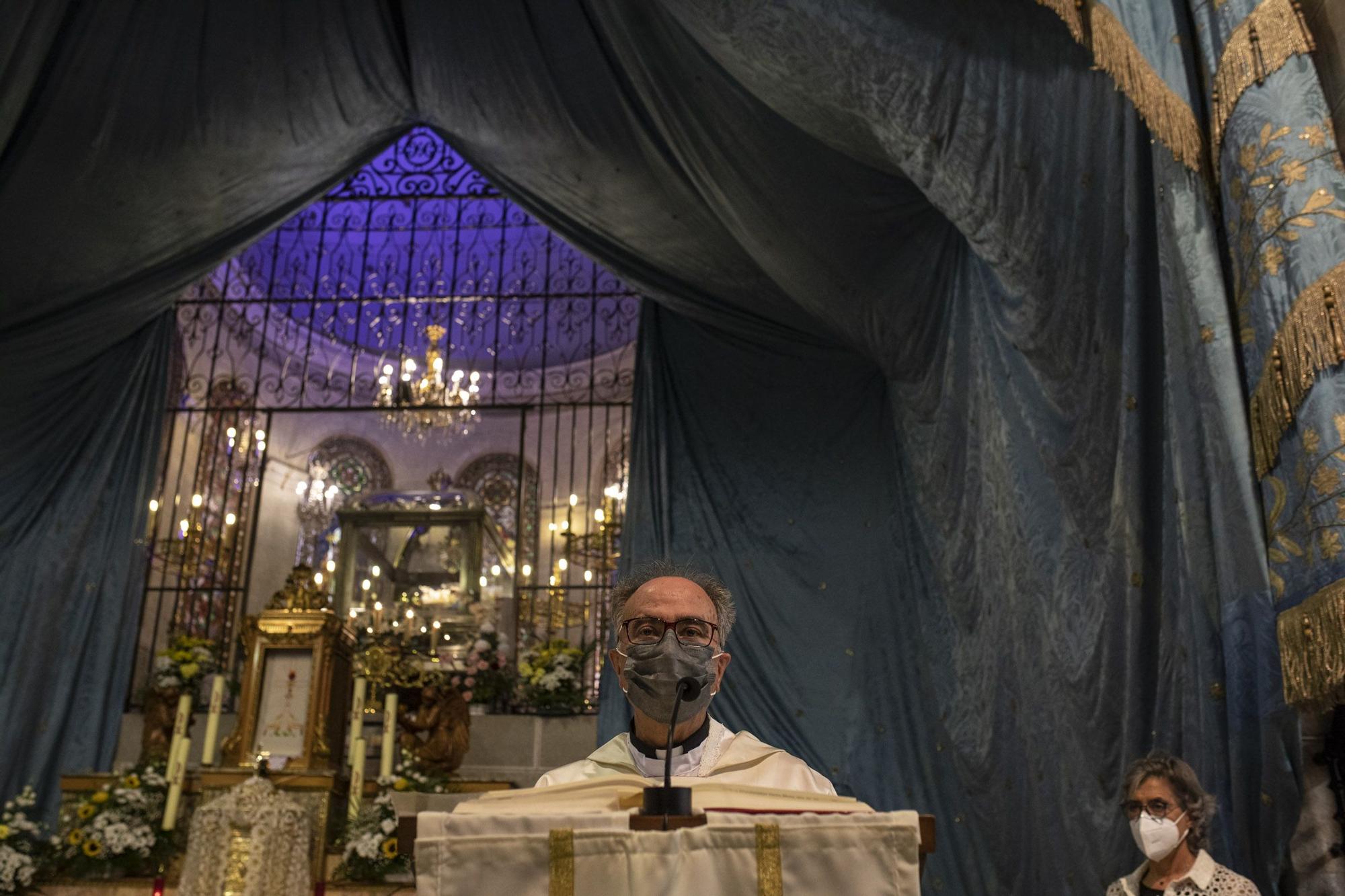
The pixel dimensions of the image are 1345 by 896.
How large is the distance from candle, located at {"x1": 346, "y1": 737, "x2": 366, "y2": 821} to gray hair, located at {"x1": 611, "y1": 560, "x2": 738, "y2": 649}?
3.24m

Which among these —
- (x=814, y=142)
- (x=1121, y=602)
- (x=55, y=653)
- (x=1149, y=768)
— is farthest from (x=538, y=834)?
(x=55, y=653)

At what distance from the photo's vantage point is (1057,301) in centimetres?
381

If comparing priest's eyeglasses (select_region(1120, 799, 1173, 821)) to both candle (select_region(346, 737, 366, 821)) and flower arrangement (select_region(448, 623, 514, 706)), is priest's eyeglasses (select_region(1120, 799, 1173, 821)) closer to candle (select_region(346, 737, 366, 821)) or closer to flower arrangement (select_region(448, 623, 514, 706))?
candle (select_region(346, 737, 366, 821))

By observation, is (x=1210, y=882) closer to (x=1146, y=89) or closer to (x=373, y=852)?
(x=1146, y=89)

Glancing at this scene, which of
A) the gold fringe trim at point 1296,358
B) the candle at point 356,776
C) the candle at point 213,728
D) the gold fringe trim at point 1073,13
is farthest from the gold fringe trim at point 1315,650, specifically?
the candle at point 213,728

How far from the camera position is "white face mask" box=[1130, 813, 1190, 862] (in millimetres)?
2805

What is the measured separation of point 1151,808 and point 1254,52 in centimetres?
174

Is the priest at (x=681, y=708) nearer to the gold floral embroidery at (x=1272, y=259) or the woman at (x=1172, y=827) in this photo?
the woman at (x=1172, y=827)

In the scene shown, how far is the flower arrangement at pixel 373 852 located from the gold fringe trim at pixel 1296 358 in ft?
11.9

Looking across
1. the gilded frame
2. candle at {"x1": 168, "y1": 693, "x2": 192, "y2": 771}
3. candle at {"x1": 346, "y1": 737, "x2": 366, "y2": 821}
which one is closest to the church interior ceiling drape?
the gilded frame

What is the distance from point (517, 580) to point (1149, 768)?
563cm

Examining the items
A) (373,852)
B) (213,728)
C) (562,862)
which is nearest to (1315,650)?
(562,862)

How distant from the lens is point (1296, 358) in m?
2.58

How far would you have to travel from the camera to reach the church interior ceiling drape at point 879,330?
2.79 m
